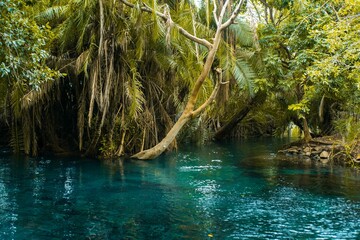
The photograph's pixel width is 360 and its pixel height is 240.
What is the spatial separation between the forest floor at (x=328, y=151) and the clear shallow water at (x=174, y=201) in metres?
0.87

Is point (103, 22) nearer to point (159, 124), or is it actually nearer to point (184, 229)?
point (159, 124)

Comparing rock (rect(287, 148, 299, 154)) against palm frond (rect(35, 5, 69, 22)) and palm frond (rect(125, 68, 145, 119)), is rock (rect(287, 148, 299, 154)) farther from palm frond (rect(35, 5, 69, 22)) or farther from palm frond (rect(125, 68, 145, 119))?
palm frond (rect(35, 5, 69, 22))

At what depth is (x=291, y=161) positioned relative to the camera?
52.2 ft

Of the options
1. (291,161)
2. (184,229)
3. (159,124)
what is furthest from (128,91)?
(184,229)

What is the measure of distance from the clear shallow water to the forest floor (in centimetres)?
87

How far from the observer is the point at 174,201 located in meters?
8.91

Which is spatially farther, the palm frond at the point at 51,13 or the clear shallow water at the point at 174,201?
the palm frond at the point at 51,13

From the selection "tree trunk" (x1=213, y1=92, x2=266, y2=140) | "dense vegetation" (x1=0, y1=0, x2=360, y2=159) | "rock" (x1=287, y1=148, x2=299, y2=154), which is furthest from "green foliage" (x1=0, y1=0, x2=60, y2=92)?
"tree trunk" (x1=213, y1=92, x2=266, y2=140)

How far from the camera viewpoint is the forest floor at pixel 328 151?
14516mm

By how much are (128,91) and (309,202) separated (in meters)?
7.56

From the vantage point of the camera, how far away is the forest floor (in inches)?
571

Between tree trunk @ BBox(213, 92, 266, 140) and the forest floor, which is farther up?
tree trunk @ BBox(213, 92, 266, 140)

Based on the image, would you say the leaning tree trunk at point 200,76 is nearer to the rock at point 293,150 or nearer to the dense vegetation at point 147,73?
the dense vegetation at point 147,73

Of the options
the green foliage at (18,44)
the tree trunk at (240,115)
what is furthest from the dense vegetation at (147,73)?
the green foliage at (18,44)
